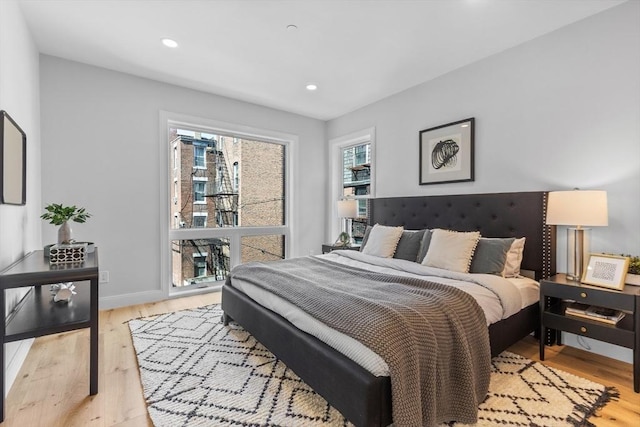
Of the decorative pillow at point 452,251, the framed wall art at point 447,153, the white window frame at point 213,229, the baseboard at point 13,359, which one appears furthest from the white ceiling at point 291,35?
the baseboard at point 13,359

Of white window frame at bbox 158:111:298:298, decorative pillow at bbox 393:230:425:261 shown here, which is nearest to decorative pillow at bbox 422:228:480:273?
decorative pillow at bbox 393:230:425:261

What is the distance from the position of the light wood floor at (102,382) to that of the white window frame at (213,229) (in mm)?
1062

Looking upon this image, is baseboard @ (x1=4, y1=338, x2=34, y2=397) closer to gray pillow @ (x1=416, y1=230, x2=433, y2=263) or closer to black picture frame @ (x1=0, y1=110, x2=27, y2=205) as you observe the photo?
black picture frame @ (x1=0, y1=110, x2=27, y2=205)

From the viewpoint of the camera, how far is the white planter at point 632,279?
2043 mm

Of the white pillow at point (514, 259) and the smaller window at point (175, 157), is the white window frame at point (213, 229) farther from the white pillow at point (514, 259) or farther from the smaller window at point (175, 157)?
the white pillow at point (514, 259)

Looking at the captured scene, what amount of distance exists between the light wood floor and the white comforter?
1.80 feet

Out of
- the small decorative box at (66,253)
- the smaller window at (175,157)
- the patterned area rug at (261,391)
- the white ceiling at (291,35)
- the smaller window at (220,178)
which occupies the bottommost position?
the patterned area rug at (261,391)

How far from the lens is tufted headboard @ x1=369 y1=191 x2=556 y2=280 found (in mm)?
2539

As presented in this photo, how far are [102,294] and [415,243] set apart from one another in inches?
137

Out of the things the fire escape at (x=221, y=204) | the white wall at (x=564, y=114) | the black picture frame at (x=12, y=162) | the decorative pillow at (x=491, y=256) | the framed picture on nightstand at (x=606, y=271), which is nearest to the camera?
the black picture frame at (x=12, y=162)

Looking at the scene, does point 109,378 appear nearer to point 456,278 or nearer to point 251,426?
point 251,426

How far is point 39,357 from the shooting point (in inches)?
90.0

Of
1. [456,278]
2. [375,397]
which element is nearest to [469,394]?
[375,397]

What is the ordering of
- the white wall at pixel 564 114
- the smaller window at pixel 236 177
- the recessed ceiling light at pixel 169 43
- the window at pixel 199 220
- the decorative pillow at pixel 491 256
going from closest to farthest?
1. the white wall at pixel 564 114
2. the decorative pillow at pixel 491 256
3. the recessed ceiling light at pixel 169 43
4. the window at pixel 199 220
5. the smaller window at pixel 236 177
